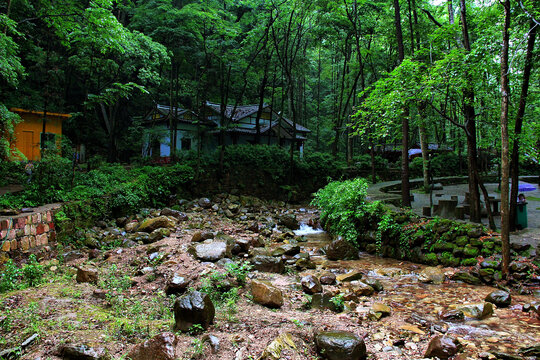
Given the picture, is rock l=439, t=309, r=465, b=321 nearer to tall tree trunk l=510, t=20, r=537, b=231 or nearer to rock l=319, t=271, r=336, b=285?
rock l=319, t=271, r=336, b=285

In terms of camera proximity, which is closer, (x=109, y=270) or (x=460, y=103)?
(x=109, y=270)

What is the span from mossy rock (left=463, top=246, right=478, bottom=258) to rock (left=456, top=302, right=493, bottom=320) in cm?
223

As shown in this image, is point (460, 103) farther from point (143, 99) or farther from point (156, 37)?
point (143, 99)

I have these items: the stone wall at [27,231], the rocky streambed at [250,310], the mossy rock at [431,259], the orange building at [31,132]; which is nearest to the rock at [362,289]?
the rocky streambed at [250,310]

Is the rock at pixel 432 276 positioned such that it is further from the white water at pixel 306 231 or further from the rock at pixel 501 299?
the white water at pixel 306 231

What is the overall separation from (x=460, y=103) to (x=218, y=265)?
760 cm

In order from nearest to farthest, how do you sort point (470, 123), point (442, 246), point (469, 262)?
point (469, 262)
point (442, 246)
point (470, 123)

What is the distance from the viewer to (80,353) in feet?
10.8

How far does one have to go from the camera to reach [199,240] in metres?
8.65

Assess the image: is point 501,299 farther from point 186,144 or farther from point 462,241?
point 186,144

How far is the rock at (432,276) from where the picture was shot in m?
6.40

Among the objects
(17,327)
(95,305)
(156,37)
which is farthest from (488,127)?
(156,37)

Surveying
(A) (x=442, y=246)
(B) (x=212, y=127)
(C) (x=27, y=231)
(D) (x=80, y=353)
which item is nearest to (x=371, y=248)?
(A) (x=442, y=246)

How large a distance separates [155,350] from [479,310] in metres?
4.63
